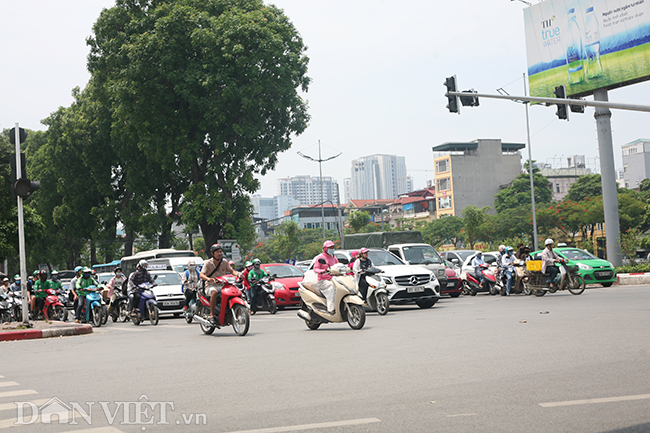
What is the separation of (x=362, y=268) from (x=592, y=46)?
69.0 feet

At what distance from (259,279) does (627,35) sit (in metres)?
20.3

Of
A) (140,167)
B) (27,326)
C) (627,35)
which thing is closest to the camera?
(27,326)

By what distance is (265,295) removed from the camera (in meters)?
20.6

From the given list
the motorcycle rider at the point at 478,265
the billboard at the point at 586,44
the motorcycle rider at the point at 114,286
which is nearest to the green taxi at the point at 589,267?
the motorcycle rider at the point at 478,265

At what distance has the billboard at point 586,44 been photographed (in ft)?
96.6

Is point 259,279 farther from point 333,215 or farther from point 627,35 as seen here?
point 333,215

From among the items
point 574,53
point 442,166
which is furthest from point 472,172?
point 574,53

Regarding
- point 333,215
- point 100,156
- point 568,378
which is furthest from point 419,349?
point 333,215

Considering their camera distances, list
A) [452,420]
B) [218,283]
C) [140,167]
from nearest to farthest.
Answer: [452,420]
[218,283]
[140,167]

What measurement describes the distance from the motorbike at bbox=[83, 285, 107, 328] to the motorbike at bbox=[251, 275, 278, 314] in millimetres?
4533

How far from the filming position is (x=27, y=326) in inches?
606

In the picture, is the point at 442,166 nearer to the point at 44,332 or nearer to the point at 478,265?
the point at 478,265

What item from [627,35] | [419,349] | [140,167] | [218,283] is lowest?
[419,349]

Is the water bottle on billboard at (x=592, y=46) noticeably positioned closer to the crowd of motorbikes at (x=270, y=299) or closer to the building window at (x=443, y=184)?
the crowd of motorbikes at (x=270, y=299)
